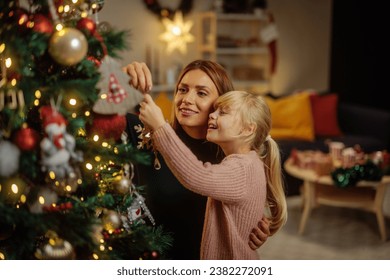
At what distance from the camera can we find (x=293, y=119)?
420cm

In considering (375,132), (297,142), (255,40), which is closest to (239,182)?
(297,142)

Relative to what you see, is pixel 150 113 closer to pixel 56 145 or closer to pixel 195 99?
pixel 56 145

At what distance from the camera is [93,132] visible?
40.7 inches

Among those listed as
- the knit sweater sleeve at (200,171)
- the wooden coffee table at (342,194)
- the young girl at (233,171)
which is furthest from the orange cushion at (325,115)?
the knit sweater sleeve at (200,171)

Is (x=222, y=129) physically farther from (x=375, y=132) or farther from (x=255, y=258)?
(x=375, y=132)

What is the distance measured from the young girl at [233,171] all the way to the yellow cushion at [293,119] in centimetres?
277

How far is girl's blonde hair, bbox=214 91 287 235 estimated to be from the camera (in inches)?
55.1

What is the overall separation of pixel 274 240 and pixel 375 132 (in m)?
1.67

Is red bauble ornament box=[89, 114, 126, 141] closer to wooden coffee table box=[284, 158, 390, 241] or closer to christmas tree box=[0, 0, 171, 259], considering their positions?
christmas tree box=[0, 0, 171, 259]

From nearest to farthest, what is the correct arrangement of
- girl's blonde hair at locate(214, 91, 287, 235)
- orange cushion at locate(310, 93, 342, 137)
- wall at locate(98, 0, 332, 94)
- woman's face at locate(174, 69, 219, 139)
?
girl's blonde hair at locate(214, 91, 287, 235) → woman's face at locate(174, 69, 219, 139) → orange cushion at locate(310, 93, 342, 137) → wall at locate(98, 0, 332, 94)

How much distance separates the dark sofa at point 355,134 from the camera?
13.1ft

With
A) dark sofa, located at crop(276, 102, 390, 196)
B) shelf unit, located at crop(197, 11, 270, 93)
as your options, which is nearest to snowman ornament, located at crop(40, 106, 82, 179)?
dark sofa, located at crop(276, 102, 390, 196)

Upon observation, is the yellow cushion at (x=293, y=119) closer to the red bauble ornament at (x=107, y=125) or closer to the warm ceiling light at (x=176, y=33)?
the warm ceiling light at (x=176, y=33)

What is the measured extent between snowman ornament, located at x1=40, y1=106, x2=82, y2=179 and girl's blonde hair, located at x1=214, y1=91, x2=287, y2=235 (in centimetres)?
58
